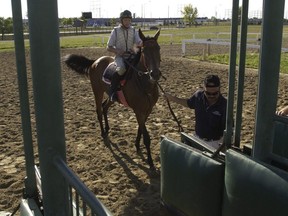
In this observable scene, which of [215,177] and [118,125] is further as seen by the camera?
[118,125]

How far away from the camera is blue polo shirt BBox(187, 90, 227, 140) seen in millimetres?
3828

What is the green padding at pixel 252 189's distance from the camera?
1.97 metres

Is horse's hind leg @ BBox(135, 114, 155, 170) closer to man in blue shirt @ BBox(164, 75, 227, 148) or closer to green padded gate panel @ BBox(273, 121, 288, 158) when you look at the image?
man in blue shirt @ BBox(164, 75, 227, 148)

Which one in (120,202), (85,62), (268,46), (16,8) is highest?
(16,8)

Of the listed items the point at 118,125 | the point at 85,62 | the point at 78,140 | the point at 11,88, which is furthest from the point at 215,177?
the point at 11,88

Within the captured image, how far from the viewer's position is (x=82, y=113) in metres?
7.33

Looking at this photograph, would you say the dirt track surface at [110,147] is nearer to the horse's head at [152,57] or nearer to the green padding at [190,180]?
the green padding at [190,180]

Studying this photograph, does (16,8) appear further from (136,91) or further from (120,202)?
(136,91)

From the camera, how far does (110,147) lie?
5.46 meters

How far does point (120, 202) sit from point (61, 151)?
8.11 feet

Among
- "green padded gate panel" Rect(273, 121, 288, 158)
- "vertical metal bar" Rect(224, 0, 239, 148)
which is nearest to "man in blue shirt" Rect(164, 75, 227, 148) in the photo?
"green padded gate panel" Rect(273, 121, 288, 158)

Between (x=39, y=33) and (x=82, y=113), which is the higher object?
(x=39, y=33)

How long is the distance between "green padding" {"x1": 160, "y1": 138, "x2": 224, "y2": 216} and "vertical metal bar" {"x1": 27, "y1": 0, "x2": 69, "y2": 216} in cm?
133

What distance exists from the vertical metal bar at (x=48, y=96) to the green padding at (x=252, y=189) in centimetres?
114
